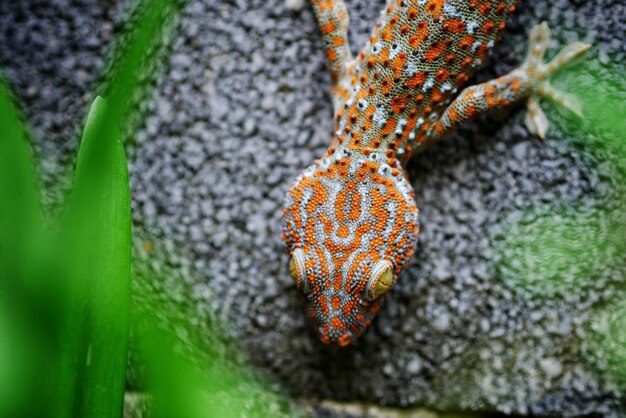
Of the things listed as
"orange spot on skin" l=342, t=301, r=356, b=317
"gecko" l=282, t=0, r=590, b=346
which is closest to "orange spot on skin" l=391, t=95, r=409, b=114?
"gecko" l=282, t=0, r=590, b=346

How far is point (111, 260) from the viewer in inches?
44.4

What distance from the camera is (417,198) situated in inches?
75.7

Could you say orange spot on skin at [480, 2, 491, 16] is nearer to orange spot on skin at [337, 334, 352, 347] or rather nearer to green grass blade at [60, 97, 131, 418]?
orange spot on skin at [337, 334, 352, 347]

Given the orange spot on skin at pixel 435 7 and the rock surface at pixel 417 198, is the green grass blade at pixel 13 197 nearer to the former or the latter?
the rock surface at pixel 417 198

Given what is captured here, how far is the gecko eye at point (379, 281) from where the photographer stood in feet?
5.36

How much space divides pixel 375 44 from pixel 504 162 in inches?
19.8

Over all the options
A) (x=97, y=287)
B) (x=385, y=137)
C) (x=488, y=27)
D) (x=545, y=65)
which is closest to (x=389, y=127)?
(x=385, y=137)

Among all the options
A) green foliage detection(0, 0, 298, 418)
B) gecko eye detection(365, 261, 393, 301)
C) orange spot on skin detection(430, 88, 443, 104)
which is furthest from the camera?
orange spot on skin detection(430, 88, 443, 104)

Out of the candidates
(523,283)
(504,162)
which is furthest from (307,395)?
(504,162)

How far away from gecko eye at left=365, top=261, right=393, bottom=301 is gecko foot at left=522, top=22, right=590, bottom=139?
60cm

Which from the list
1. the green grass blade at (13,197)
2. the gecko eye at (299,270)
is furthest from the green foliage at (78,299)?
the gecko eye at (299,270)

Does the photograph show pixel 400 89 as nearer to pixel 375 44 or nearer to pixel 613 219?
pixel 375 44

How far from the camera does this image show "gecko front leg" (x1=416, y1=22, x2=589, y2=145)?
5.91 feet

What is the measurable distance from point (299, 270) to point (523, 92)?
787 mm
